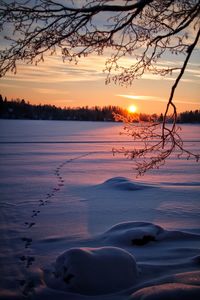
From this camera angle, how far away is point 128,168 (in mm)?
14172

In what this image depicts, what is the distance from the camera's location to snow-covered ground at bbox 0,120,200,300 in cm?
392

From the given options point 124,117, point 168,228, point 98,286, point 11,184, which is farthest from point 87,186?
point 98,286

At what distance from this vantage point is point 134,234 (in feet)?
17.7

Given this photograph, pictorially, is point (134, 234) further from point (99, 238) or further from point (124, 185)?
point (124, 185)

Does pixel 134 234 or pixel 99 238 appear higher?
pixel 134 234

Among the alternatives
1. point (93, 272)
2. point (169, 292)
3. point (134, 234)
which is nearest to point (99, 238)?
point (134, 234)

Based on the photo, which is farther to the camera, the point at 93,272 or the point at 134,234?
the point at 134,234

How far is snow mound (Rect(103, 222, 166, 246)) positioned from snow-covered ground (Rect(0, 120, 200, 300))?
2 centimetres

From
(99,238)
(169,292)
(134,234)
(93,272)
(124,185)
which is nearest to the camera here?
(169,292)

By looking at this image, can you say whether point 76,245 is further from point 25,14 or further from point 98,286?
point 25,14

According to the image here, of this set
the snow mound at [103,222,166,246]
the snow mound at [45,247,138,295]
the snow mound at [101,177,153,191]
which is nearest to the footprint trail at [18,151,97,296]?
the snow mound at [45,247,138,295]

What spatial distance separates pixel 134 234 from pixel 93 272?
1.56m

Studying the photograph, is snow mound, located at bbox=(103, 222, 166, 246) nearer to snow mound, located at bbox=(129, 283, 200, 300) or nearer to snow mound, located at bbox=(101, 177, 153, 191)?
snow mound, located at bbox=(129, 283, 200, 300)

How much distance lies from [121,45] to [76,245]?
9.45ft
